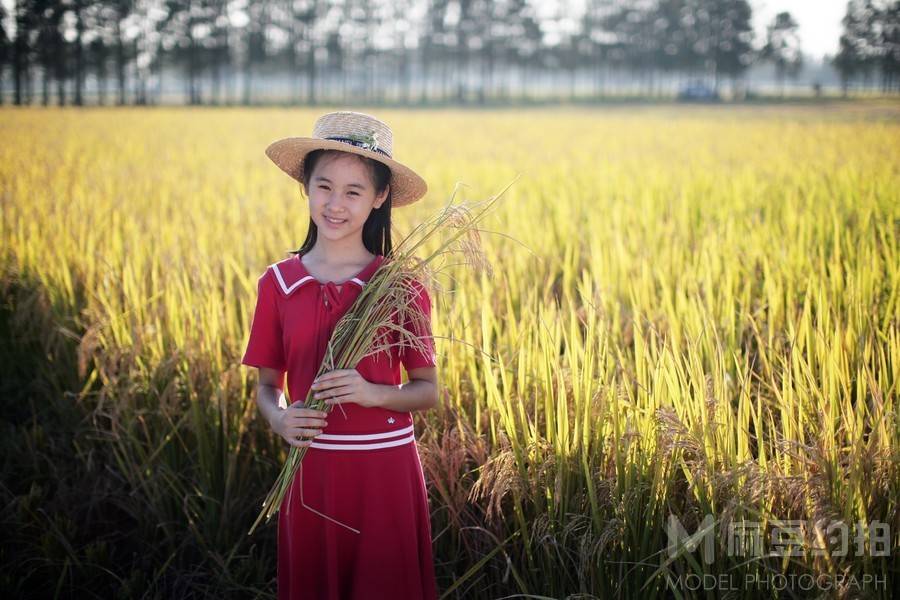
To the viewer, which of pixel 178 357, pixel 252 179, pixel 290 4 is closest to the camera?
pixel 178 357

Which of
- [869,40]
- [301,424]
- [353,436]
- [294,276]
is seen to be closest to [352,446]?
[353,436]

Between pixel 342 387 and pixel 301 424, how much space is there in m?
0.10

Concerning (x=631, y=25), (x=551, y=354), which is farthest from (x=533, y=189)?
(x=631, y=25)

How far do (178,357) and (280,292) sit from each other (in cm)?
110

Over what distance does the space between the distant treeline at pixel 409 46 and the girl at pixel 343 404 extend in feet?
158

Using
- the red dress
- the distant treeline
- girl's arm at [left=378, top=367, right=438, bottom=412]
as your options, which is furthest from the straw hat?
the distant treeline

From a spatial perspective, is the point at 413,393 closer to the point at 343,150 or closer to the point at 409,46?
the point at 343,150

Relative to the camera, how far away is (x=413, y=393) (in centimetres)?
152

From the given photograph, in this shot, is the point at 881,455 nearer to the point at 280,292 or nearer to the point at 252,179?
the point at 280,292

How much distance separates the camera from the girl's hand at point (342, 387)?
1.43 metres

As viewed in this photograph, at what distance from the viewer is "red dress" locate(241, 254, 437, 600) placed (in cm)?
149

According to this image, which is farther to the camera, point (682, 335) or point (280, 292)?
point (682, 335)

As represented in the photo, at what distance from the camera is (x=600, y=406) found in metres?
1.85

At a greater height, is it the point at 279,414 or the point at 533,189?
the point at 533,189
